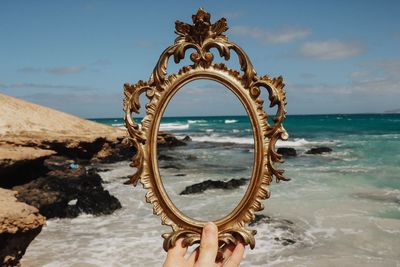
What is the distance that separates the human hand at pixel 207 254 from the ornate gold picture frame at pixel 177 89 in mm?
44

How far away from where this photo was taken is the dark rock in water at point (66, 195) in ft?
32.5

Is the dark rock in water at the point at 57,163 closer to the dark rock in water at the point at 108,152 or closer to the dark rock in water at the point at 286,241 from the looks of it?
the dark rock in water at the point at 108,152

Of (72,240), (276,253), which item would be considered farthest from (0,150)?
(276,253)

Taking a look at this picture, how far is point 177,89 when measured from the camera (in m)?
2.33

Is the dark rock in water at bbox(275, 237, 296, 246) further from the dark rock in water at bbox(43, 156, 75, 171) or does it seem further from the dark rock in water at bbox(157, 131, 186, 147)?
the dark rock in water at bbox(43, 156, 75, 171)

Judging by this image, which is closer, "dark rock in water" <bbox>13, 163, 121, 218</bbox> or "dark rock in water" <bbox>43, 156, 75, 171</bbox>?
"dark rock in water" <bbox>13, 163, 121, 218</bbox>

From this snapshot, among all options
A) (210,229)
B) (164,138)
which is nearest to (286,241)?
(164,138)

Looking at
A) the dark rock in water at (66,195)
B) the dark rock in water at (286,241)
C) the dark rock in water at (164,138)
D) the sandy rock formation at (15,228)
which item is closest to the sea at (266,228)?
the dark rock in water at (286,241)

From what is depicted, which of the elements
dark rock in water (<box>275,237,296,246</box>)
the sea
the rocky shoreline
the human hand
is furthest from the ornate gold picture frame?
dark rock in water (<box>275,237,296,246</box>)

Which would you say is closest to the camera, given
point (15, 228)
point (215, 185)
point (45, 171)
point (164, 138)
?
point (164, 138)

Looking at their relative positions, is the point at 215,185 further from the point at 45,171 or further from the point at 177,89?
the point at 45,171

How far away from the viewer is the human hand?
6.64 feet

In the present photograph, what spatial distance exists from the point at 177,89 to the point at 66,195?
9.41 m

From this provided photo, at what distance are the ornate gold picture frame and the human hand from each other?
44 millimetres
